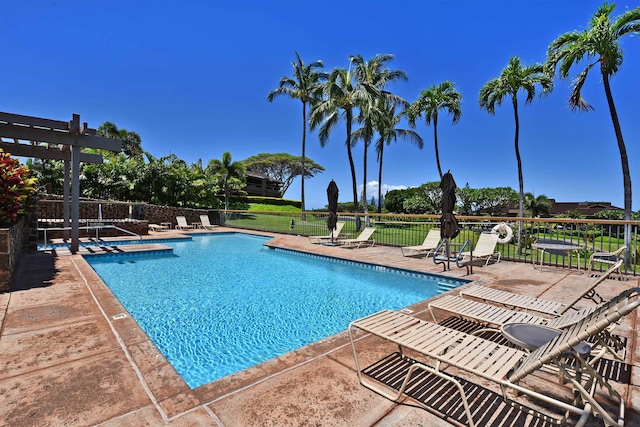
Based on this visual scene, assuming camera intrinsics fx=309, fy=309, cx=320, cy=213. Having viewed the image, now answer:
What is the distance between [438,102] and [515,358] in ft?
73.9

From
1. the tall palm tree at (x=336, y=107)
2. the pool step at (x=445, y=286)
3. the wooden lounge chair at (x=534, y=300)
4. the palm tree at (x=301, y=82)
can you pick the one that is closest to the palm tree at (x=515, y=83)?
the tall palm tree at (x=336, y=107)

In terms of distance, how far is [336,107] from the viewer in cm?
1945

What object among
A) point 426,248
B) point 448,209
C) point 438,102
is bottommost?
point 426,248

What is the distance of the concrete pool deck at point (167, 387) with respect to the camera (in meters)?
1.87

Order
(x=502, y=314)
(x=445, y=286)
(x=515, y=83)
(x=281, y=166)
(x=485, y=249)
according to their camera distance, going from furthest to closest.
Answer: (x=281, y=166), (x=515, y=83), (x=485, y=249), (x=445, y=286), (x=502, y=314)

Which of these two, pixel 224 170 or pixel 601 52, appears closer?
pixel 601 52

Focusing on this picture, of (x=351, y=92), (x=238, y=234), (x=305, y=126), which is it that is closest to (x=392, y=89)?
(x=351, y=92)

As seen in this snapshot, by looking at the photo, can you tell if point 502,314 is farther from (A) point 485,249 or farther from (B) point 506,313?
(A) point 485,249

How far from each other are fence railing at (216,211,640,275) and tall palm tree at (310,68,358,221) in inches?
238

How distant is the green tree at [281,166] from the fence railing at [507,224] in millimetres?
31238

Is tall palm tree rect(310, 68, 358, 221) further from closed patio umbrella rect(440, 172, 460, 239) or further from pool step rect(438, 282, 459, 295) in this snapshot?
pool step rect(438, 282, 459, 295)

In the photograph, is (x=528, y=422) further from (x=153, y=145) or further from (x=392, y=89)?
(x=153, y=145)

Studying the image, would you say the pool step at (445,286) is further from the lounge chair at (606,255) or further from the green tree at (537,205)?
the green tree at (537,205)

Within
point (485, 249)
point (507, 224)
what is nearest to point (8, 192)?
point (485, 249)
